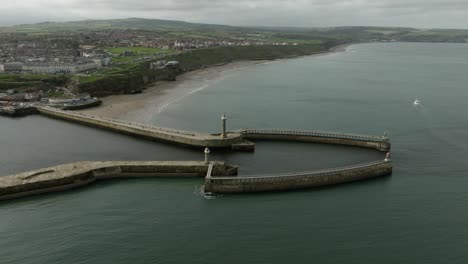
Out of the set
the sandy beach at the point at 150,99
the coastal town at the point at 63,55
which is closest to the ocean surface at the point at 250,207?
the sandy beach at the point at 150,99

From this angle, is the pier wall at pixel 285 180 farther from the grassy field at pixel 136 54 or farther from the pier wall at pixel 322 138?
the grassy field at pixel 136 54

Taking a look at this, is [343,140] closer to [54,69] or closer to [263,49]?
[54,69]

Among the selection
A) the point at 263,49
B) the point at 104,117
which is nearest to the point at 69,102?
the point at 104,117

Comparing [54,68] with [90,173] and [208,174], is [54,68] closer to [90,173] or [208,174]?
[90,173]

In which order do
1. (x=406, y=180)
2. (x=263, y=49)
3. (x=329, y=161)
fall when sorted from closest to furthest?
(x=406, y=180)
(x=329, y=161)
(x=263, y=49)

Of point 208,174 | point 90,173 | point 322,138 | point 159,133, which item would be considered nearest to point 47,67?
point 159,133

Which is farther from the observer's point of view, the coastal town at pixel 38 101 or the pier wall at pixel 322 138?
the coastal town at pixel 38 101

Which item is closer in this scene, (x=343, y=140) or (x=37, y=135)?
(x=343, y=140)
